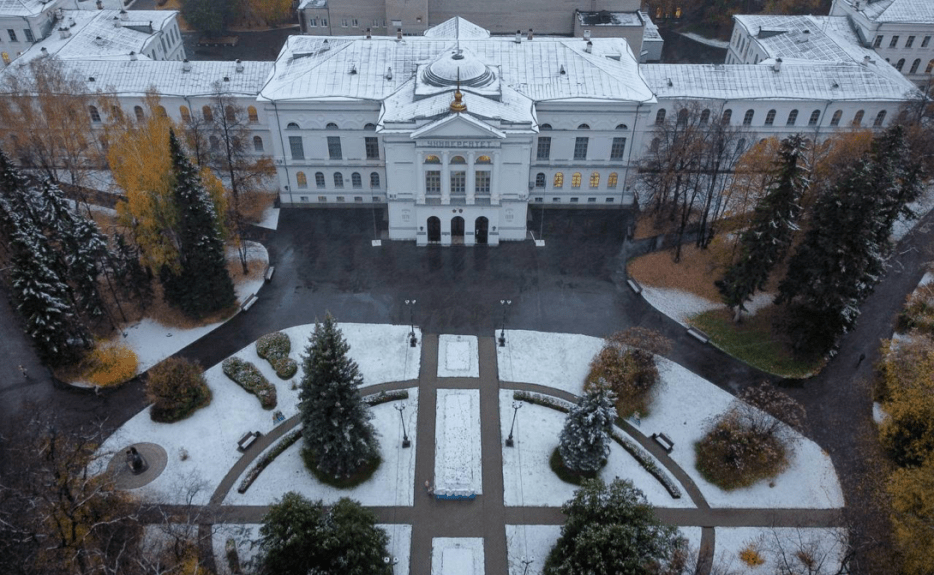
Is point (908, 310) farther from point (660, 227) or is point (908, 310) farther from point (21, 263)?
point (21, 263)

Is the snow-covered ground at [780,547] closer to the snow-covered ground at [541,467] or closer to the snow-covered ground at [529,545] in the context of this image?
the snow-covered ground at [541,467]

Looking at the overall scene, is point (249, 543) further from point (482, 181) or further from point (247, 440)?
point (482, 181)

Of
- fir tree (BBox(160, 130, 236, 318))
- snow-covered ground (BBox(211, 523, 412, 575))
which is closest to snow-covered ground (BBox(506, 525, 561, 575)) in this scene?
snow-covered ground (BBox(211, 523, 412, 575))

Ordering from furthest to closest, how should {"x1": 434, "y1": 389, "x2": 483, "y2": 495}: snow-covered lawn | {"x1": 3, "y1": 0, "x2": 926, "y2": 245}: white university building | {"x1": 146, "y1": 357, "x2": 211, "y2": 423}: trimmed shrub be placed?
{"x1": 3, "y1": 0, "x2": 926, "y2": 245}: white university building
{"x1": 146, "y1": 357, "x2": 211, "y2": 423}: trimmed shrub
{"x1": 434, "y1": 389, "x2": 483, "y2": 495}: snow-covered lawn

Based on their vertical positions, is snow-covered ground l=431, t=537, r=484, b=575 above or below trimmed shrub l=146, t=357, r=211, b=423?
below

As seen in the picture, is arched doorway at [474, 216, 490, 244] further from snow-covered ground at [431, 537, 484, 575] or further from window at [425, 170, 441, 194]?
snow-covered ground at [431, 537, 484, 575]

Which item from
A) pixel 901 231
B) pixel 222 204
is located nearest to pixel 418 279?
pixel 222 204
